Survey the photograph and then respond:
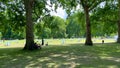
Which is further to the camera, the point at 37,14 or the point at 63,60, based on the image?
the point at 37,14

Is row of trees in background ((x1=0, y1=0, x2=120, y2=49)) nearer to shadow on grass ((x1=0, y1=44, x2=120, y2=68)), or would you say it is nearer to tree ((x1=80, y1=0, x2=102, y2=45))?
→ tree ((x1=80, y1=0, x2=102, y2=45))

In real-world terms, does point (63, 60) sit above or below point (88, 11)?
below

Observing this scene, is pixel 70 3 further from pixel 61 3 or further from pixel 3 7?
pixel 3 7

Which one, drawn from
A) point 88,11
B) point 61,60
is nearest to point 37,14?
point 88,11

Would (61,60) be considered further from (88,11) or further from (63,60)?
(88,11)

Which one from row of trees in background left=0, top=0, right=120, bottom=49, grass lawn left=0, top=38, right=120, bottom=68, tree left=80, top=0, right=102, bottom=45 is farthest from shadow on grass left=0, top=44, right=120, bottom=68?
tree left=80, top=0, right=102, bottom=45

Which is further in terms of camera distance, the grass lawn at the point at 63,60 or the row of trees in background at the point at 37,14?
the row of trees in background at the point at 37,14

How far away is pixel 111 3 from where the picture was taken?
4297 cm

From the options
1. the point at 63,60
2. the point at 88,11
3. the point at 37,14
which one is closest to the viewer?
the point at 63,60

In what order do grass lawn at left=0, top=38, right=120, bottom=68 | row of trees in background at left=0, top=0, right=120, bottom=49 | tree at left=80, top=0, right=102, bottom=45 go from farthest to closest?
tree at left=80, top=0, right=102, bottom=45, row of trees in background at left=0, top=0, right=120, bottom=49, grass lawn at left=0, top=38, right=120, bottom=68

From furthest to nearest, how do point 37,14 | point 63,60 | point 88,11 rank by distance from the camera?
point 88,11
point 37,14
point 63,60

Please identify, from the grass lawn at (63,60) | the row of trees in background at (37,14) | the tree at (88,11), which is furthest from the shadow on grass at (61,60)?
the tree at (88,11)

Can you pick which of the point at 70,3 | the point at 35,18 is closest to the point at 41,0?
the point at 35,18

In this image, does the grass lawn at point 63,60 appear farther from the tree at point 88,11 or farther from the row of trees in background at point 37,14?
the tree at point 88,11
